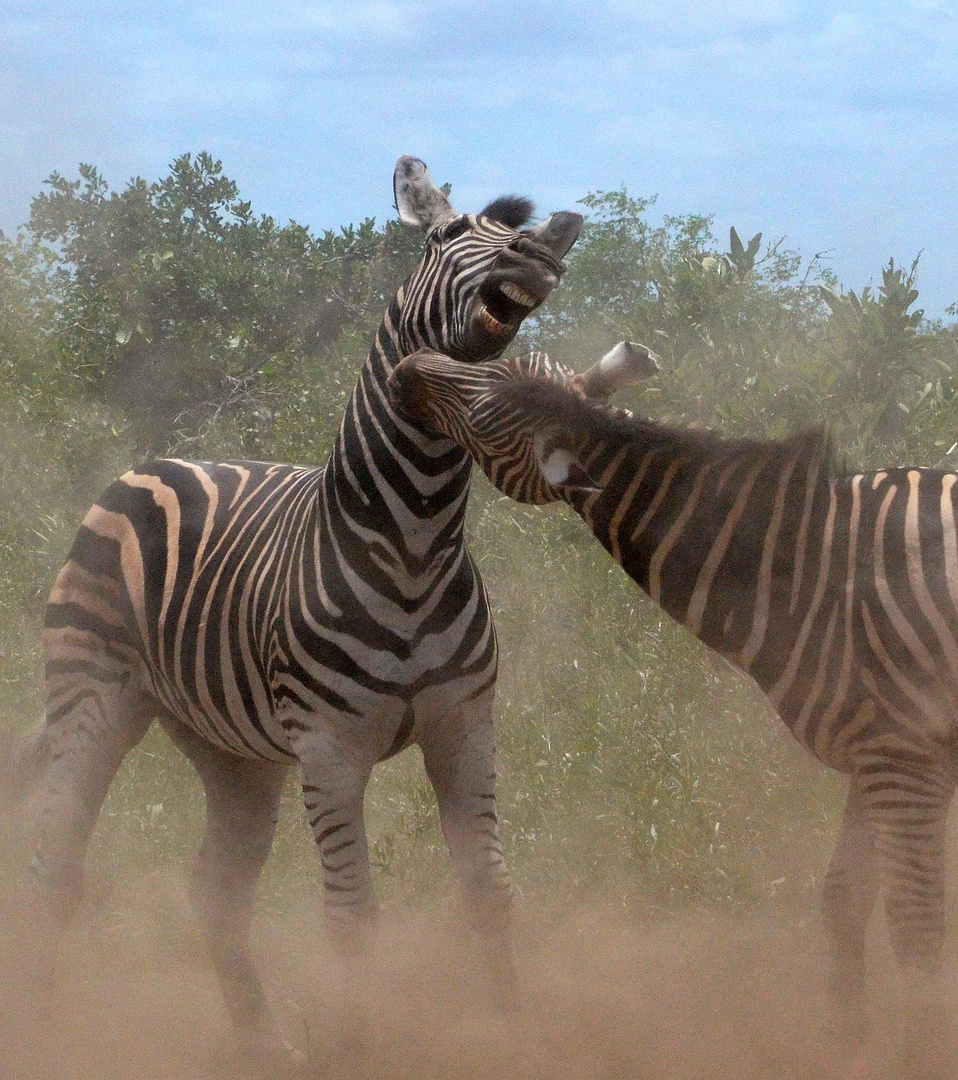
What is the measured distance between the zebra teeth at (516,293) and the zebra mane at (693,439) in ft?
0.76

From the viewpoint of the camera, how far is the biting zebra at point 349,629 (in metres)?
3.37

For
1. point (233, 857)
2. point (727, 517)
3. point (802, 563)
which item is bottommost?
point (233, 857)

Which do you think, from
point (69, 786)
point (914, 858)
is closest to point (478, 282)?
point (914, 858)

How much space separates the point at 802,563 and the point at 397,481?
115 centimetres

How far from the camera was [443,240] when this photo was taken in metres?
3.52

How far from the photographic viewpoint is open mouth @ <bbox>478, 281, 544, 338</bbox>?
318 cm

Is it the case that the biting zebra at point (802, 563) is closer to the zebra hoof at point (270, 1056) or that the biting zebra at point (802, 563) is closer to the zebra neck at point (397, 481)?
the zebra neck at point (397, 481)

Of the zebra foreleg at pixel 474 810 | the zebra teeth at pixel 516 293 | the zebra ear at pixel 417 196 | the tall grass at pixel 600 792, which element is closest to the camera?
the zebra teeth at pixel 516 293

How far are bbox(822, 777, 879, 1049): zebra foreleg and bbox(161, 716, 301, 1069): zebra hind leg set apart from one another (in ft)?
6.30

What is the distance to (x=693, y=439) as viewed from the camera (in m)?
3.28

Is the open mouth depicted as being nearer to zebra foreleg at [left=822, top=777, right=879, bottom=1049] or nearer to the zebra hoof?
zebra foreleg at [left=822, top=777, right=879, bottom=1049]

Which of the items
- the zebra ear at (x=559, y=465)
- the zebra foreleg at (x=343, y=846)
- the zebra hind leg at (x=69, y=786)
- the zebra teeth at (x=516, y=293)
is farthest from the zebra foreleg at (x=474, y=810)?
the zebra hind leg at (x=69, y=786)

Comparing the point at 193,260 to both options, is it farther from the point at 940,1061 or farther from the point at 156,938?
the point at 940,1061

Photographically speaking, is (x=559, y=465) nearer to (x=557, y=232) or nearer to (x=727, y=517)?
(x=727, y=517)
